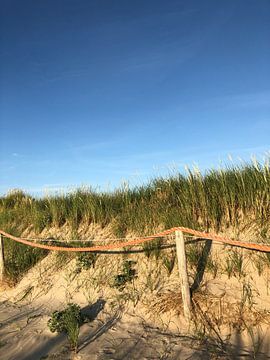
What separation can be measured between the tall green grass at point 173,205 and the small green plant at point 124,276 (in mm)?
947

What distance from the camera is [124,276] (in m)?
6.24

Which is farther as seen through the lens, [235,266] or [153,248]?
[153,248]

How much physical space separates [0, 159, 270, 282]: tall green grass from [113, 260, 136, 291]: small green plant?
95 cm

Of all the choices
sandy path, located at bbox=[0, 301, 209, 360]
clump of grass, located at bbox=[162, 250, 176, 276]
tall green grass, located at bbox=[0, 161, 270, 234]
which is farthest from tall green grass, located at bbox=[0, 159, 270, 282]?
sandy path, located at bbox=[0, 301, 209, 360]

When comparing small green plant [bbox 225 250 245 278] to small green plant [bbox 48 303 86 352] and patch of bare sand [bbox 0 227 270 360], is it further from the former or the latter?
small green plant [bbox 48 303 86 352]

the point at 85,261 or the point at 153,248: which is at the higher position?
the point at 153,248

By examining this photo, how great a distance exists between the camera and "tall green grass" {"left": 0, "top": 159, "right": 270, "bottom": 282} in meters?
6.24

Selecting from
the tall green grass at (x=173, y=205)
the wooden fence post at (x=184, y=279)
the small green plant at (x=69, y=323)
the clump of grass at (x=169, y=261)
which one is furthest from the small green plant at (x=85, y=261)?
the wooden fence post at (x=184, y=279)

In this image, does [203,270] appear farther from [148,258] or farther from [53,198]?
[53,198]

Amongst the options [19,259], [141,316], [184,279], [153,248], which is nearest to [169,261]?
[153,248]

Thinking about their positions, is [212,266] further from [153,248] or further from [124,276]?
[124,276]

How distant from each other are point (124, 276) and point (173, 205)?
191 centimetres

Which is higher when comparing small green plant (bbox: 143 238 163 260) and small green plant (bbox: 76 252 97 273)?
small green plant (bbox: 143 238 163 260)

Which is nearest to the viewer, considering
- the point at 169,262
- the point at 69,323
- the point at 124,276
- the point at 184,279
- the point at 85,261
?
the point at 69,323
